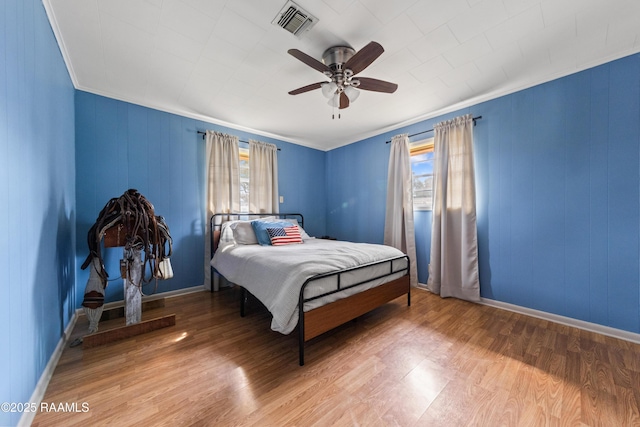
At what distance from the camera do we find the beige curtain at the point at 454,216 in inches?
119

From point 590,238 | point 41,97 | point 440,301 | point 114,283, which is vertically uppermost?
point 41,97

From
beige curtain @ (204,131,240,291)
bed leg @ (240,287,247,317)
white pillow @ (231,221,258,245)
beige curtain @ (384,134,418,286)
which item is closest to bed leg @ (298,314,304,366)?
bed leg @ (240,287,247,317)

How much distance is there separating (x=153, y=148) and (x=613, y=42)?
4877 mm

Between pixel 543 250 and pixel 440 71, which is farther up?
pixel 440 71

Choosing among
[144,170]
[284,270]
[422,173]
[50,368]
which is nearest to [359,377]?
[284,270]

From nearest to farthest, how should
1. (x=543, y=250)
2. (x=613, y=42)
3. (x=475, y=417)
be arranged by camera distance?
(x=475, y=417)
(x=613, y=42)
(x=543, y=250)

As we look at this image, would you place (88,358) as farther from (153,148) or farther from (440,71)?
(440,71)

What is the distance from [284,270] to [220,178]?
89.5 inches

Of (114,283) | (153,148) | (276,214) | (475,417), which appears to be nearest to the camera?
(475,417)

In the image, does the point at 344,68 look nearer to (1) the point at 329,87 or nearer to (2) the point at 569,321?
(1) the point at 329,87

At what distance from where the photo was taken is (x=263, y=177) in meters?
4.12

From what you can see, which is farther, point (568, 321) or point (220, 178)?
point (220, 178)

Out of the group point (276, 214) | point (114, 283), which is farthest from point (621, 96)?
point (114, 283)

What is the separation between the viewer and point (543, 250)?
258 centimetres
